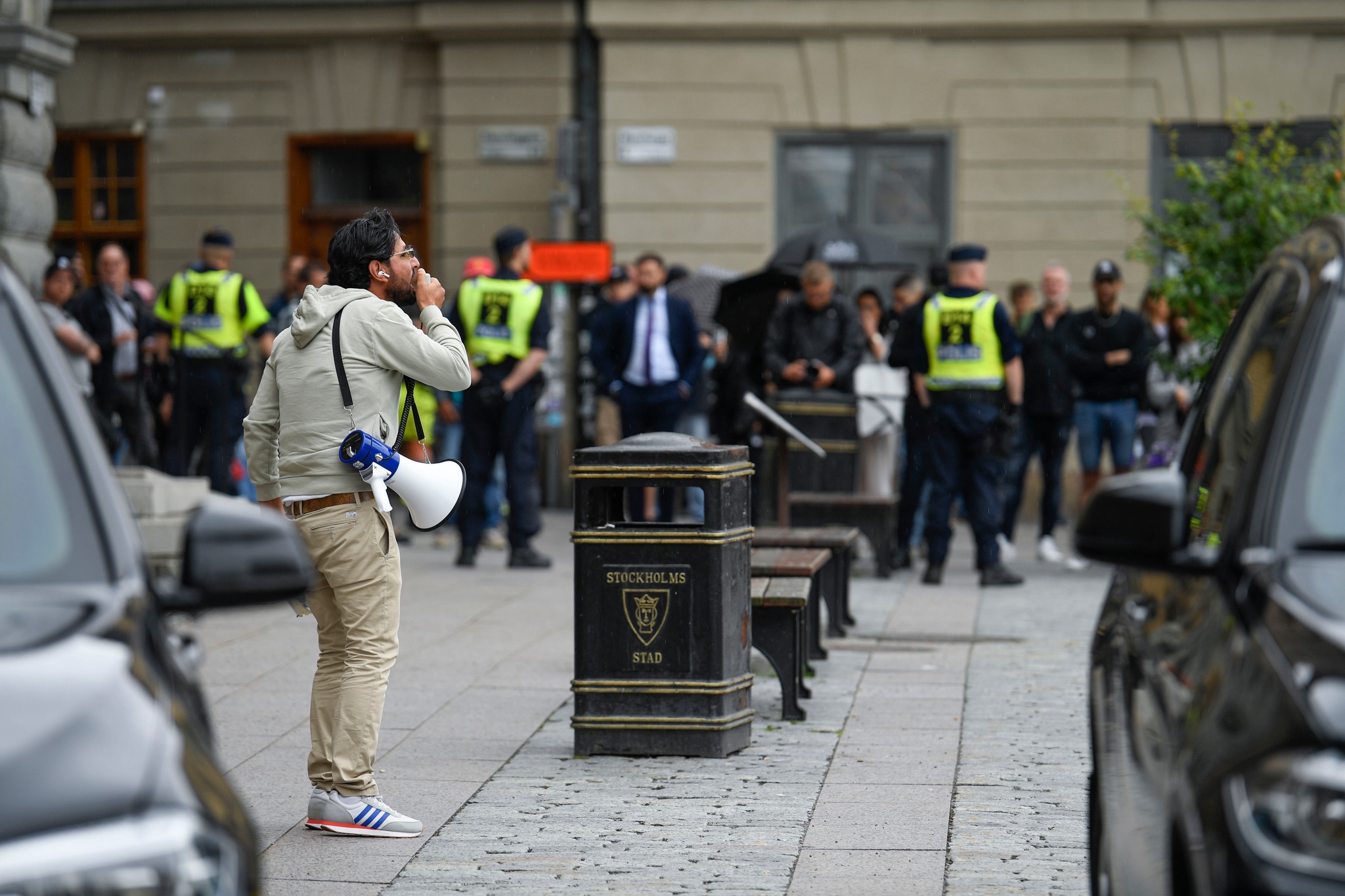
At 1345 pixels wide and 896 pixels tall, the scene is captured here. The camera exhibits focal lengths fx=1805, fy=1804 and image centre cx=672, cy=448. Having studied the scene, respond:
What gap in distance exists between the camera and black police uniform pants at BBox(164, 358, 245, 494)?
13.1 metres

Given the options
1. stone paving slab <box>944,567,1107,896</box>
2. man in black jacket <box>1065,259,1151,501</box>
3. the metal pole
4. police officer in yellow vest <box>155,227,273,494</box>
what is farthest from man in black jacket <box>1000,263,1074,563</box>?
police officer in yellow vest <box>155,227,273,494</box>

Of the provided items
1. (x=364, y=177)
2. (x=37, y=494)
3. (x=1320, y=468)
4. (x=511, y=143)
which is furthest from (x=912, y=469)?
(x=37, y=494)

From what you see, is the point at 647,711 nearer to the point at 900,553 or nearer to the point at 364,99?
the point at 900,553

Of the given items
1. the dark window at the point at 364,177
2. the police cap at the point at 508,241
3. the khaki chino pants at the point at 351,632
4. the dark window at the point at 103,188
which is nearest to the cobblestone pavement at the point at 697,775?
the khaki chino pants at the point at 351,632

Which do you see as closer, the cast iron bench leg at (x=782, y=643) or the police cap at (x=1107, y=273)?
the cast iron bench leg at (x=782, y=643)

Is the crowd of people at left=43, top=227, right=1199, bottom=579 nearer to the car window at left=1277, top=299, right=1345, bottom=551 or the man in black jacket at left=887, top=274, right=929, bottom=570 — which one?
the man in black jacket at left=887, top=274, right=929, bottom=570

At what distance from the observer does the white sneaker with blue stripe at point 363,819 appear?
5336 millimetres

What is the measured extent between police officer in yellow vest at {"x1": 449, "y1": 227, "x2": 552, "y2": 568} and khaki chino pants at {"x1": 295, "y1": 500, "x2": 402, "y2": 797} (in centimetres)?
660

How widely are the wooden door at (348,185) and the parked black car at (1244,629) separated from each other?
1482 centimetres

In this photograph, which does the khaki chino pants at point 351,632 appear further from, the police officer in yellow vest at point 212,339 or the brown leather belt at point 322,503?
the police officer in yellow vest at point 212,339

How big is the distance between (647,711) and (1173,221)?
7.35 metres

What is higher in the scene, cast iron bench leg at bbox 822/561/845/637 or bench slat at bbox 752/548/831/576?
bench slat at bbox 752/548/831/576

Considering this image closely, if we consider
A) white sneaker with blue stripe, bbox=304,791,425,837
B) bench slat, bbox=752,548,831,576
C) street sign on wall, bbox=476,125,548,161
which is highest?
street sign on wall, bbox=476,125,548,161

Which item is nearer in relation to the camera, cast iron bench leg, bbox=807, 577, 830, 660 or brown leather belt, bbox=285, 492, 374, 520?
brown leather belt, bbox=285, 492, 374, 520
